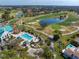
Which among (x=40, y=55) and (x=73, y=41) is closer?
(x=40, y=55)

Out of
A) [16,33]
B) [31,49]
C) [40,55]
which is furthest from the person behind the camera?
[16,33]

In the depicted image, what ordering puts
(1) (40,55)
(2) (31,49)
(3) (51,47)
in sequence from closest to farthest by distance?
(1) (40,55) < (2) (31,49) < (3) (51,47)

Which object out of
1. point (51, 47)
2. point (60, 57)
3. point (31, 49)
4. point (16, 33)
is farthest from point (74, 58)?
point (16, 33)

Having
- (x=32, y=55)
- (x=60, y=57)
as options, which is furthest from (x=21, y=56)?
(x=60, y=57)

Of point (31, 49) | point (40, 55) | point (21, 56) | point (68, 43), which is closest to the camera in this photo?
point (21, 56)

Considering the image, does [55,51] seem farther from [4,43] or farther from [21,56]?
[4,43]

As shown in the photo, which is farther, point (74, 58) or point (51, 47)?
point (51, 47)

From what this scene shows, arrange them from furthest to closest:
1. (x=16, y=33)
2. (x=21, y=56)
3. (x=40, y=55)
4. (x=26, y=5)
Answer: (x=26, y=5) < (x=16, y=33) < (x=40, y=55) < (x=21, y=56)

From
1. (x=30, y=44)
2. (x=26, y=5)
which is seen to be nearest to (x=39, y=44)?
(x=30, y=44)

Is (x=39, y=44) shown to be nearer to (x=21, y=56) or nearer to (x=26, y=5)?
(x=21, y=56)
